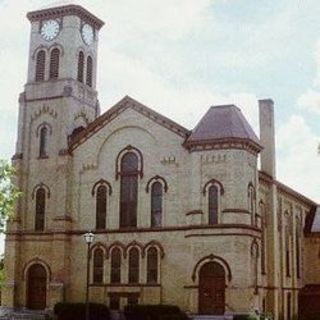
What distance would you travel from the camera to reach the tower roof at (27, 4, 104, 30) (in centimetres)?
5275

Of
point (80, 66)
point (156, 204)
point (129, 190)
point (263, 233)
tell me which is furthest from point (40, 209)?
point (263, 233)

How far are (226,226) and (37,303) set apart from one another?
1524cm

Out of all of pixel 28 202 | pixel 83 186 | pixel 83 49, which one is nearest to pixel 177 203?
pixel 83 186

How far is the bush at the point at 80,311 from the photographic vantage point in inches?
1774

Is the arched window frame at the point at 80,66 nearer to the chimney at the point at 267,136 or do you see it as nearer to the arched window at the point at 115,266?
the chimney at the point at 267,136

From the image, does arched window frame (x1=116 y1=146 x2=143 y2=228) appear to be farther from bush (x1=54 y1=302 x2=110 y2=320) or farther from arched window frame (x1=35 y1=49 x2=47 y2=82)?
arched window frame (x1=35 y1=49 x2=47 y2=82)

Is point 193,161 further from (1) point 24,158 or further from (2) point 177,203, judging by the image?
(1) point 24,158

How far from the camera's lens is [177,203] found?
46062 mm

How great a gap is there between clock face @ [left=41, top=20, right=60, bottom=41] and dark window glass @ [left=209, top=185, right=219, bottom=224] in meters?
18.2

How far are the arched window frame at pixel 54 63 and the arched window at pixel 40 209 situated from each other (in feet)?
28.4

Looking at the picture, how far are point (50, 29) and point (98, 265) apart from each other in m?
18.4

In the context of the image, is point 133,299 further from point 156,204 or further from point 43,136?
point 43,136

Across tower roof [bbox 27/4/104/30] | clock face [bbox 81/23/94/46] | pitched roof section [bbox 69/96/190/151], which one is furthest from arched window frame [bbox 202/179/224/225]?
tower roof [bbox 27/4/104/30]

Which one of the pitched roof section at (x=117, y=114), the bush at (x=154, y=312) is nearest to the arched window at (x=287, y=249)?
the pitched roof section at (x=117, y=114)
